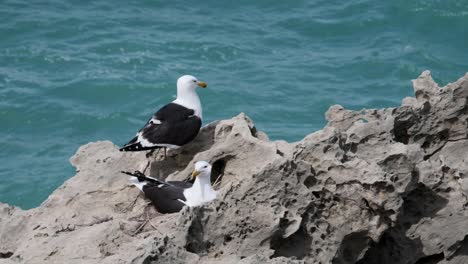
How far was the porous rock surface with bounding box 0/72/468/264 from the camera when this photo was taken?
6145 millimetres

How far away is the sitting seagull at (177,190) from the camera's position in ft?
22.8

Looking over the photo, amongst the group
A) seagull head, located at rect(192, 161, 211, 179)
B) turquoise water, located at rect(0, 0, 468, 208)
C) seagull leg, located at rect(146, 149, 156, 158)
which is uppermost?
seagull head, located at rect(192, 161, 211, 179)

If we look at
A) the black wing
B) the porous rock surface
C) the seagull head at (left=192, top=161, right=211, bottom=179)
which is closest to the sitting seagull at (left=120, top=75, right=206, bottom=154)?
the black wing

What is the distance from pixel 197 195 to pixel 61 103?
9478 millimetres

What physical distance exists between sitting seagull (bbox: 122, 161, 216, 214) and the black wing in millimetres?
314

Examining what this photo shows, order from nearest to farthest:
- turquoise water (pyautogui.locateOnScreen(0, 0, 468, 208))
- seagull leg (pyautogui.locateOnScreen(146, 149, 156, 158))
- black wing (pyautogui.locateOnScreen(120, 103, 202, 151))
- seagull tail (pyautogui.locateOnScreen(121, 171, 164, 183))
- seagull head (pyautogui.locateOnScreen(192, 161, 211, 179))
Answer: seagull head (pyautogui.locateOnScreen(192, 161, 211, 179))
seagull tail (pyautogui.locateOnScreen(121, 171, 164, 183))
black wing (pyautogui.locateOnScreen(120, 103, 202, 151))
seagull leg (pyautogui.locateOnScreen(146, 149, 156, 158))
turquoise water (pyautogui.locateOnScreen(0, 0, 468, 208))

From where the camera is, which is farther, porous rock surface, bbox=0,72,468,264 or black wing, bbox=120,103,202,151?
black wing, bbox=120,103,202,151

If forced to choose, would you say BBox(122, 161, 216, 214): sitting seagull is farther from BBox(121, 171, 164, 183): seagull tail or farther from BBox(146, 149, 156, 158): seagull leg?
BBox(146, 149, 156, 158): seagull leg

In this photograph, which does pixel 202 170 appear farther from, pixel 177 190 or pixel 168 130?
pixel 168 130

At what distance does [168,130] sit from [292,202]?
1.86 metres

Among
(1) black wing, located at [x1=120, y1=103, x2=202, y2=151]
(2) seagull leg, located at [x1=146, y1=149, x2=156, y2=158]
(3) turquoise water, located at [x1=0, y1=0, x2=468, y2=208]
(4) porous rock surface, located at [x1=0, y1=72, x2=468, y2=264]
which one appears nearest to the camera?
(4) porous rock surface, located at [x1=0, y1=72, x2=468, y2=264]

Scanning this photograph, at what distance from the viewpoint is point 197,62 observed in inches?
678

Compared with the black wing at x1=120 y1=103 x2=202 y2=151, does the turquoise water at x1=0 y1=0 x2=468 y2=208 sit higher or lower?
lower

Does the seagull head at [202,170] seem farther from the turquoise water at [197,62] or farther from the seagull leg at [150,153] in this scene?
the turquoise water at [197,62]
